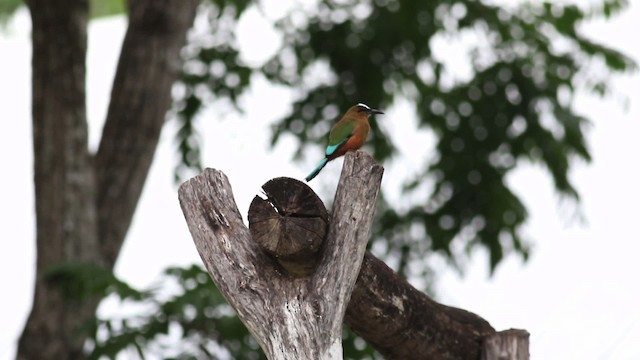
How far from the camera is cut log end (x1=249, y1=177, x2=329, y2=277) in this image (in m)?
3.35

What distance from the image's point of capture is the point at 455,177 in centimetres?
809

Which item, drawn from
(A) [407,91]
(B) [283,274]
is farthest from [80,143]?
(B) [283,274]

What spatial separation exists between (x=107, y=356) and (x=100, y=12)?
9279 mm

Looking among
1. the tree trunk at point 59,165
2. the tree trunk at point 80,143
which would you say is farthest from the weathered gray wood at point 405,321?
the tree trunk at point 59,165

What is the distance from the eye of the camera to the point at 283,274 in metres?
3.41

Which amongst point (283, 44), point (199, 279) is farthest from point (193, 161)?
point (199, 279)

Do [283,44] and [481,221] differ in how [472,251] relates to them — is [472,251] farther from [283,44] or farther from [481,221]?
[283,44]

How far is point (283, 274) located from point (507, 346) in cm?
→ 115

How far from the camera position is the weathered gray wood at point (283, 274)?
3.30 meters

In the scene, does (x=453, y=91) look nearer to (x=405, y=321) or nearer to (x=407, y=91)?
(x=407, y=91)

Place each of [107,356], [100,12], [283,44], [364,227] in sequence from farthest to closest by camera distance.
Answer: [100,12] < [283,44] < [107,356] < [364,227]

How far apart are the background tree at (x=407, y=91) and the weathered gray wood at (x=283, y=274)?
3.42m

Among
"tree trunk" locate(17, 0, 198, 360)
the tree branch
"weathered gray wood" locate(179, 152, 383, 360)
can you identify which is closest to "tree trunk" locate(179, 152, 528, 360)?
"weathered gray wood" locate(179, 152, 383, 360)

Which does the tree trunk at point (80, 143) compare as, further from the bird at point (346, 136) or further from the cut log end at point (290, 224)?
the cut log end at point (290, 224)
